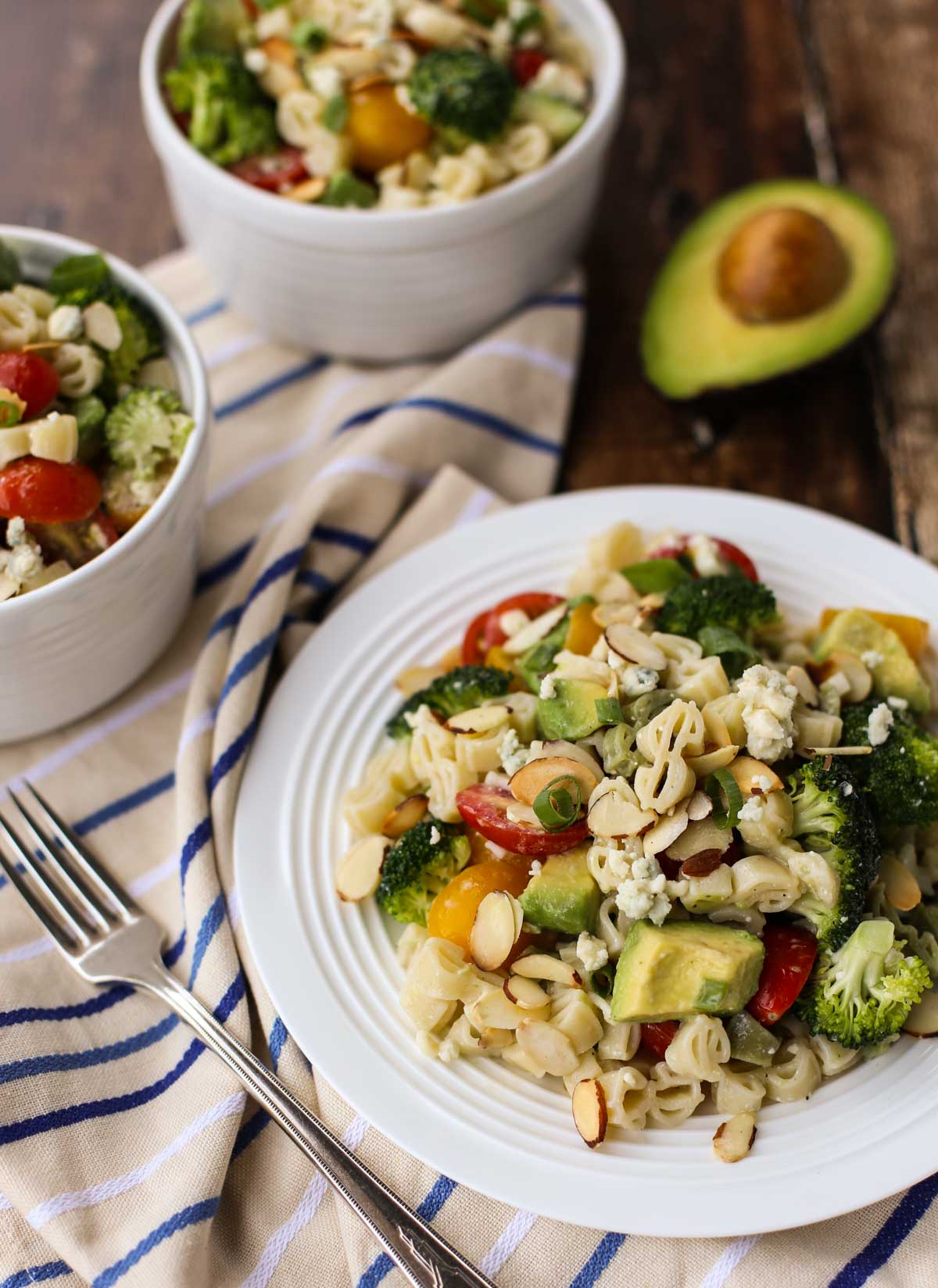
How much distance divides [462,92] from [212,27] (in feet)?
2.12

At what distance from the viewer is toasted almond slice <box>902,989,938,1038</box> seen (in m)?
1.86

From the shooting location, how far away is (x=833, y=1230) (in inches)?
73.2

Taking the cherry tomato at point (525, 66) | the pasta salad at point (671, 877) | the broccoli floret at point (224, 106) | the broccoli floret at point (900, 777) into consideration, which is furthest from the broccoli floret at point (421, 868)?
the cherry tomato at point (525, 66)

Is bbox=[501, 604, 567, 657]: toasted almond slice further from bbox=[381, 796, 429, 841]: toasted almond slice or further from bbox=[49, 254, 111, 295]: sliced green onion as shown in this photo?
bbox=[49, 254, 111, 295]: sliced green onion

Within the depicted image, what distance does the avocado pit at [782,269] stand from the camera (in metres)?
2.76

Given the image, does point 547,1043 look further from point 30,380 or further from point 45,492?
point 30,380

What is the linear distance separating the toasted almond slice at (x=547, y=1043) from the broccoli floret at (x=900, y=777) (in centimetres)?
61

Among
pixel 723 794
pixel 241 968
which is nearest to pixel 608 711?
pixel 723 794

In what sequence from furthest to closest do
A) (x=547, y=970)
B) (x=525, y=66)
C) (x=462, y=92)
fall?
(x=525, y=66), (x=462, y=92), (x=547, y=970)

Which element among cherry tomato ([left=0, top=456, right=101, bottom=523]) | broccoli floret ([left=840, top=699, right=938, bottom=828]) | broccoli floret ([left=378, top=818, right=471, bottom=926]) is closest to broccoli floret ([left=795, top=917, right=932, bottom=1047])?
broccoli floret ([left=840, top=699, right=938, bottom=828])

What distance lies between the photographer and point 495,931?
1.87 meters

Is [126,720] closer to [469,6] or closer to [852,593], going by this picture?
[852,593]

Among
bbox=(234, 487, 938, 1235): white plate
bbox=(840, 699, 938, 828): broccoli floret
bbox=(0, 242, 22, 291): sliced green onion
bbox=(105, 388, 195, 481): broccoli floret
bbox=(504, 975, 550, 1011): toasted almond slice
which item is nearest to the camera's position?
bbox=(234, 487, 938, 1235): white plate

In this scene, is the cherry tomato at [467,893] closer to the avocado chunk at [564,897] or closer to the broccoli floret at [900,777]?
the avocado chunk at [564,897]
